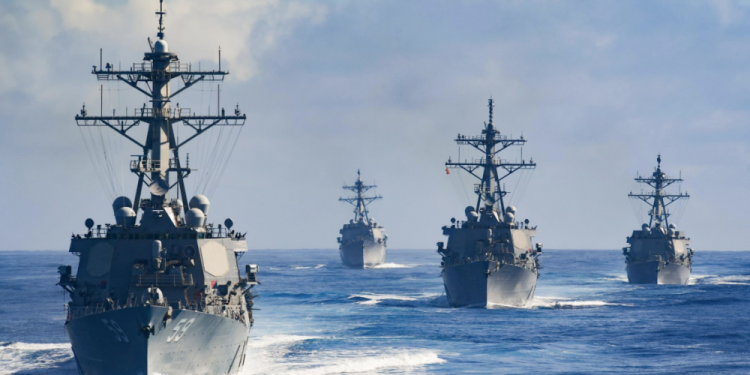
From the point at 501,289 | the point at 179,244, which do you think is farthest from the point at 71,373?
the point at 501,289

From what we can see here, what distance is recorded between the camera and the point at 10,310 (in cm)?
5384

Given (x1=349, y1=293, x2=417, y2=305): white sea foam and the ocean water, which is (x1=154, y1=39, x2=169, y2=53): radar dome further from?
(x1=349, y1=293, x2=417, y2=305): white sea foam

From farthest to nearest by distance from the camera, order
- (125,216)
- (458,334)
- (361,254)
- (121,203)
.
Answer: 1. (361,254)
2. (458,334)
3. (121,203)
4. (125,216)

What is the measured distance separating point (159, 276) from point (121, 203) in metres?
4.22

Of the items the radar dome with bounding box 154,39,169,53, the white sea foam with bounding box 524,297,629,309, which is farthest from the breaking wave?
the radar dome with bounding box 154,39,169,53

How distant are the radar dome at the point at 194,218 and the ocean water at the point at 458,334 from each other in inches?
258

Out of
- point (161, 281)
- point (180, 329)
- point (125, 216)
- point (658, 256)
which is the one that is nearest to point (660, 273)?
point (658, 256)

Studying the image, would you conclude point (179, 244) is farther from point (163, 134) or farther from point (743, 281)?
point (743, 281)

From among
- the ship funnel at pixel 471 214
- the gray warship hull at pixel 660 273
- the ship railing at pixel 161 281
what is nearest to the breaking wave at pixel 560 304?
the ship funnel at pixel 471 214

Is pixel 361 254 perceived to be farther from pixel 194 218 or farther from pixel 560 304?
pixel 194 218

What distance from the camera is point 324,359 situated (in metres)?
35.9

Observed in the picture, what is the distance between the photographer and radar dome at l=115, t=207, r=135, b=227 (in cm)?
2920

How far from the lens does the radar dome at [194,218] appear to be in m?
28.8

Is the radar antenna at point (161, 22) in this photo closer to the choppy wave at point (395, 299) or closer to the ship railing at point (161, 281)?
the ship railing at point (161, 281)
